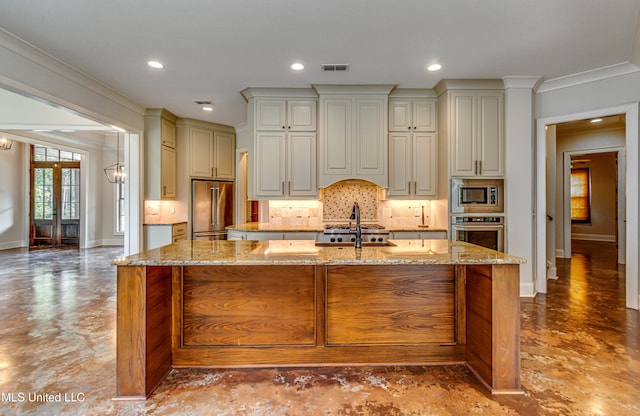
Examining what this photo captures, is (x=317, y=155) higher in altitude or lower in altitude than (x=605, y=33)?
lower

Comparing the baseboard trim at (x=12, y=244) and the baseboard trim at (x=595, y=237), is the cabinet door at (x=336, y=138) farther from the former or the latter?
the baseboard trim at (x=595, y=237)

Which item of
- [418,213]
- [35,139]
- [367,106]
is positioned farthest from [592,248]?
[35,139]

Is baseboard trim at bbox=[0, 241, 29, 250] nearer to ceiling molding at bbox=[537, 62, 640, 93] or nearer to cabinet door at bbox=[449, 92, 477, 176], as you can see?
cabinet door at bbox=[449, 92, 477, 176]

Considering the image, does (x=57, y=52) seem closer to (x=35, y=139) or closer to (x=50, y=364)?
(x=50, y=364)

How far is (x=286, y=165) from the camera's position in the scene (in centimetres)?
434

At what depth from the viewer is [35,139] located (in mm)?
6875

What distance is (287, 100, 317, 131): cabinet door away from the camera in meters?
4.30

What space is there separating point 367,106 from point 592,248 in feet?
24.7

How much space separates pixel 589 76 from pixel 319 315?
4.14 meters

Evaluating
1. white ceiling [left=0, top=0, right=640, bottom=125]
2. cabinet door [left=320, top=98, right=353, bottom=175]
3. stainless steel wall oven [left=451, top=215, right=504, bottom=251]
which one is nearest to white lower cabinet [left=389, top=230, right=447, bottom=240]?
stainless steel wall oven [left=451, top=215, right=504, bottom=251]

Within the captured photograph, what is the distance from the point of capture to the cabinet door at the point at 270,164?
4.31 m

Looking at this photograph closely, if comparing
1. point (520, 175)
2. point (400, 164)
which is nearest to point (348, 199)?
point (400, 164)
